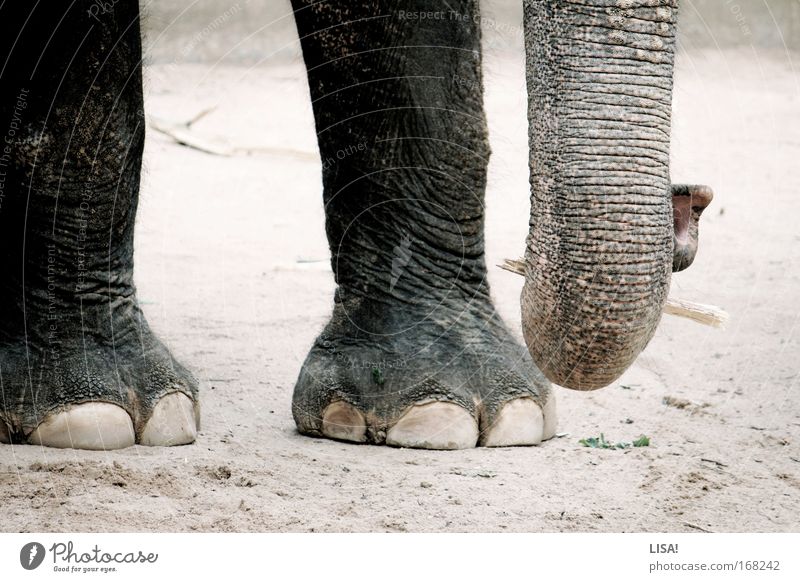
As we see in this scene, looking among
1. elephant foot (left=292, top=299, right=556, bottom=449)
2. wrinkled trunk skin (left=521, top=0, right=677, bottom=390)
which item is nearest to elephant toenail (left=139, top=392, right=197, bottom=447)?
elephant foot (left=292, top=299, right=556, bottom=449)

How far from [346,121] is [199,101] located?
4.38m

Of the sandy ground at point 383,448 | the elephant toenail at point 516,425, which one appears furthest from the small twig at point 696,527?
the elephant toenail at point 516,425

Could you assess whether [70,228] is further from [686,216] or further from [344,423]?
[686,216]

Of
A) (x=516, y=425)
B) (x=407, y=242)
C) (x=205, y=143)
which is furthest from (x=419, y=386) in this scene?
(x=205, y=143)

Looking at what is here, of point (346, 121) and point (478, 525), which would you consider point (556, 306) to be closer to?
point (478, 525)

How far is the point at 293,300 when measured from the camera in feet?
12.0

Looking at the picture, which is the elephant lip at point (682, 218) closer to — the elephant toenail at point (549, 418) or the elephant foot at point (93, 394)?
the elephant toenail at point (549, 418)

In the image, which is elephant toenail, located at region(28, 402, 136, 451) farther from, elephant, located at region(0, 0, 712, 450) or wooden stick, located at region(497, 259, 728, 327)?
wooden stick, located at region(497, 259, 728, 327)

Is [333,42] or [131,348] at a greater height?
[333,42]

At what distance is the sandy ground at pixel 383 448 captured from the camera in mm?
2105

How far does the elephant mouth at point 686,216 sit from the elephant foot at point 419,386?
28.6 inches

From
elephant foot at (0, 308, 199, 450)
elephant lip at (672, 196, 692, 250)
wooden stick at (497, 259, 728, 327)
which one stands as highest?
elephant lip at (672, 196, 692, 250)

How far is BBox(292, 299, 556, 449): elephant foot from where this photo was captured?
8.02 feet
